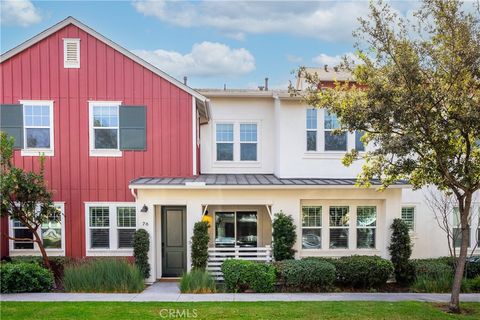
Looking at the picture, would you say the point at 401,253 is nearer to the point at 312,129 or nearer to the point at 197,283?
the point at 312,129

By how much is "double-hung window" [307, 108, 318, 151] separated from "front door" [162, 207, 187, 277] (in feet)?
17.5

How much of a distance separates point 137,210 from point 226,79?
37.3ft

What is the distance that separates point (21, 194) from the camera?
456 inches

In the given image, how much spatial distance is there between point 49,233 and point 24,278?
8.47 ft

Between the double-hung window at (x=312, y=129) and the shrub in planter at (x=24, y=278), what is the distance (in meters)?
9.79

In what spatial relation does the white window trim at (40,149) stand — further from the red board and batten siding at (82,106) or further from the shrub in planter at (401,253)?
the shrub in planter at (401,253)

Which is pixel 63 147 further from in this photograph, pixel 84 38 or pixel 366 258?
pixel 366 258

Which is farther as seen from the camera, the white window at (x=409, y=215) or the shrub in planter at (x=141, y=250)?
Answer: the white window at (x=409, y=215)

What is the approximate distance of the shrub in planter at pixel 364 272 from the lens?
11.9 meters

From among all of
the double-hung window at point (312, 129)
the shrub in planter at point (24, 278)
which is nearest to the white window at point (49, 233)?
the shrub in planter at point (24, 278)

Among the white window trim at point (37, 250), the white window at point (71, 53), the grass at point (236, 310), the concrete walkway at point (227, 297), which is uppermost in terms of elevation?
the white window at point (71, 53)

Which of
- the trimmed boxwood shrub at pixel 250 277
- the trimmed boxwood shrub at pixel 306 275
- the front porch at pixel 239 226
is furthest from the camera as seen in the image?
the front porch at pixel 239 226

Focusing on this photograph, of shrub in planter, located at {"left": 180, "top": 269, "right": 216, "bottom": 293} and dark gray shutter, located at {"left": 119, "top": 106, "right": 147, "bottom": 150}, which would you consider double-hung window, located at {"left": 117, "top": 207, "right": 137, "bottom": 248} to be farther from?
shrub in planter, located at {"left": 180, "top": 269, "right": 216, "bottom": 293}

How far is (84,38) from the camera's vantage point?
13383mm
